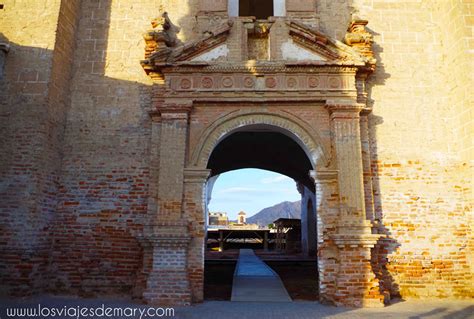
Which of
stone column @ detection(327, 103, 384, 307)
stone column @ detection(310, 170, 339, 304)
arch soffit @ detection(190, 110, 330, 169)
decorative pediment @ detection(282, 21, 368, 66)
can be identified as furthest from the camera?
decorative pediment @ detection(282, 21, 368, 66)

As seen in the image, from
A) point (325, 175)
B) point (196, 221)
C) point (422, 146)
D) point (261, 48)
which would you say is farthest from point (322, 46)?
point (196, 221)

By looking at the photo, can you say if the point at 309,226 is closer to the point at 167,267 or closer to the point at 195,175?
the point at 195,175

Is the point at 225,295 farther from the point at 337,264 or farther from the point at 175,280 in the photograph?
the point at 337,264

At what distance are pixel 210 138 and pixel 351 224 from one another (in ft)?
10.4

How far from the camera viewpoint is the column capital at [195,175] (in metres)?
7.31

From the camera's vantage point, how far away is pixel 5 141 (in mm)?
7195

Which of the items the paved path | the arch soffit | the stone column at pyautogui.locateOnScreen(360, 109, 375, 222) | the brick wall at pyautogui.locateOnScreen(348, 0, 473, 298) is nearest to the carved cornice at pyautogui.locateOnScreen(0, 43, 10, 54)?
the arch soffit

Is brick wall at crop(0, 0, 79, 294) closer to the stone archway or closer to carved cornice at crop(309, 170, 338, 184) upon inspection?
the stone archway

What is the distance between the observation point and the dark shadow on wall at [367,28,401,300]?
7051 millimetres

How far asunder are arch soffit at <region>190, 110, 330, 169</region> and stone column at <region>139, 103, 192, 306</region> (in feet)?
1.23

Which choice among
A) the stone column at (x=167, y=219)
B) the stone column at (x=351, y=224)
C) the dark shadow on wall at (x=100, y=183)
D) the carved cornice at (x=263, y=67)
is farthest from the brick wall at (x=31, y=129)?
the stone column at (x=351, y=224)

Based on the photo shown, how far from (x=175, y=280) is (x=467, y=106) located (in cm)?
660

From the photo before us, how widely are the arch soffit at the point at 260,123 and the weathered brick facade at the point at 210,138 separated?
1.1 inches

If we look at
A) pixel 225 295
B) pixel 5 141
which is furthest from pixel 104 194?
pixel 225 295
